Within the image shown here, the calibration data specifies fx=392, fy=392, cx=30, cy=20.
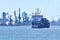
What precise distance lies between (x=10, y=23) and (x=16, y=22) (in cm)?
271

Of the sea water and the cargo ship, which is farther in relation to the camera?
the cargo ship

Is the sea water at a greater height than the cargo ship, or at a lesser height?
greater

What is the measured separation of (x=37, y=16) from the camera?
6506 centimetres

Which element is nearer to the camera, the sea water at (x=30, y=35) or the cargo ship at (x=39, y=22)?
the sea water at (x=30, y=35)

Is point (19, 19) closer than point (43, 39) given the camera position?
No

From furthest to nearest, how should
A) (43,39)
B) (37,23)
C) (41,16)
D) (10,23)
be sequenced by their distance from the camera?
(10,23) → (41,16) → (37,23) → (43,39)

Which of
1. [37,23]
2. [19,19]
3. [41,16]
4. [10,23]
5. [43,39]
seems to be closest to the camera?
[43,39]

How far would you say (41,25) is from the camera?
6209 cm

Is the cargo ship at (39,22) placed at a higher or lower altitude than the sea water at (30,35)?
lower

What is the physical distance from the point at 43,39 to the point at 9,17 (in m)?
73.8

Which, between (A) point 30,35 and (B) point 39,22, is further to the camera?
(B) point 39,22

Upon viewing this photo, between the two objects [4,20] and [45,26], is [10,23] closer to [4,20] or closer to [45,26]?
[4,20]

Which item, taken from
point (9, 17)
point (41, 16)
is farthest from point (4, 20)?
point (41, 16)

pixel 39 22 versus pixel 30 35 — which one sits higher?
pixel 30 35
